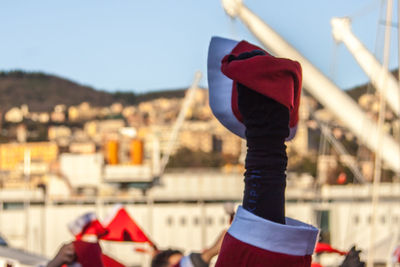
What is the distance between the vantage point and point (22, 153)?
189250 mm

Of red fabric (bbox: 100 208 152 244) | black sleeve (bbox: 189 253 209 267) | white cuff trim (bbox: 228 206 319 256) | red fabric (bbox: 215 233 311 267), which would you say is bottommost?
red fabric (bbox: 100 208 152 244)

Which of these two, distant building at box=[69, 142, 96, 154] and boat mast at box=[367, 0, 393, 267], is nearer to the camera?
boat mast at box=[367, 0, 393, 267]

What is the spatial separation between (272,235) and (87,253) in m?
3.59

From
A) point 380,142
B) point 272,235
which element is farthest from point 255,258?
point 380,142

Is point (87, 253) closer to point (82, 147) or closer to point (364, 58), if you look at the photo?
point (364, 58)

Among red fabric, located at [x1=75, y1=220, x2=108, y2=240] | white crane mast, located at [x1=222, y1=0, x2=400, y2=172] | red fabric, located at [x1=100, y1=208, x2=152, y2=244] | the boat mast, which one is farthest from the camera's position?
white crane mast, located at [x1=222, y1=0, x2=400, y2=172]

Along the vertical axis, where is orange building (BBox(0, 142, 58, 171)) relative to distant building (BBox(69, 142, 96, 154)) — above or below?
below

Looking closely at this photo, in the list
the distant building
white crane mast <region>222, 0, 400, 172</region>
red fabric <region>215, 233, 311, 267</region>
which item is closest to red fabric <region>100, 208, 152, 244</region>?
red fabric <region>215, 233, 311, 267</region>

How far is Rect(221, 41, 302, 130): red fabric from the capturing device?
8.37ft

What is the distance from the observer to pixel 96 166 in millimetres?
69250

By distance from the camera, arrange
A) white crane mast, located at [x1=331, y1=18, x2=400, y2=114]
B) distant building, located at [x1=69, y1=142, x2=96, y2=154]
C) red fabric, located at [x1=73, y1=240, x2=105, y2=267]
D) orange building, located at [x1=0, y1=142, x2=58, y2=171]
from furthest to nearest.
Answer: orange building, located at [x1=0, y1=142, x2=58, y2=171] < distant building, located at [x1=69, y1=142, x2=96, y2=154] < white crane mast, located at [x1=331, y1=18, x2=400, y2=114] < red fabric, located at [x1=73, y1=240, x2=105, y2=267]

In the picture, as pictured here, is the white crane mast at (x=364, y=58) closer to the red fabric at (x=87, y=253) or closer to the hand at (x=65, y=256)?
the red fabric at (x=87, y=253)

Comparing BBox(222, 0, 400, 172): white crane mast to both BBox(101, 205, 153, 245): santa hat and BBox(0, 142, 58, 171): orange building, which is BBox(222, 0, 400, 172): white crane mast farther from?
BBox(0, 142, 58, 171): orange building

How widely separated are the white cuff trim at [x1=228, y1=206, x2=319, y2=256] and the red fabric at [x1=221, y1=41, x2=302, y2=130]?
309mm
